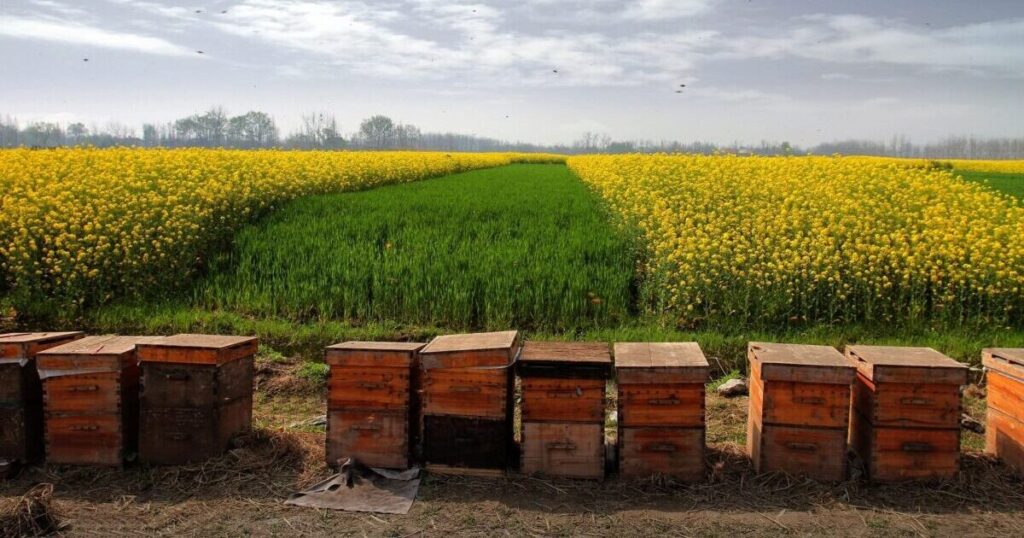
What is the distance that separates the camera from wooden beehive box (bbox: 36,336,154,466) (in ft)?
16.1

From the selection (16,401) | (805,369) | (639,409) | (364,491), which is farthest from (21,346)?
(805,369)

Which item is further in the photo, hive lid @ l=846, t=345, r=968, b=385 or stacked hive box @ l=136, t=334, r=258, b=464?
stacked hive box @ l=136, t=334, r=258, b=464

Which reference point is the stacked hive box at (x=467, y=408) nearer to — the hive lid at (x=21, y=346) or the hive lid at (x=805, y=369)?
the hive lid at (x=805, y=369)

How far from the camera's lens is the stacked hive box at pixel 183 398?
16.0 feet

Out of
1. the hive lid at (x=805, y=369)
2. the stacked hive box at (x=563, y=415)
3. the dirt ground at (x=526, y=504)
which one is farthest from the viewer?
the stacked hive box at (x=563, y=415)

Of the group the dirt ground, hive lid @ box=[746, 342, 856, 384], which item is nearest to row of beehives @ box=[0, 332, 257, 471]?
the dirt ground

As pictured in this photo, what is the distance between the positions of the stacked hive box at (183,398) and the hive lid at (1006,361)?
4.97 m

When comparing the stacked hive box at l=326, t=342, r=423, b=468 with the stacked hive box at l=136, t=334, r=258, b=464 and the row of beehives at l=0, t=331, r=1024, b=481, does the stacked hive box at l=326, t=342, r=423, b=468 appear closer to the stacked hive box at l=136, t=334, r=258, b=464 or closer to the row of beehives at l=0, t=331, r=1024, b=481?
the row of beehives at l=0, t=331, r=1024, b=481

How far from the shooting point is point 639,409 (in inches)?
186

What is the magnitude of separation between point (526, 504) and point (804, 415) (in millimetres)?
1769

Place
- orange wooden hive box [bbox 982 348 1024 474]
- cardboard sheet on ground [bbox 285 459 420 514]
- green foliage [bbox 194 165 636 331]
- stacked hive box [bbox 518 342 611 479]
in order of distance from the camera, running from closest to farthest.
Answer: cardboard sheet on ground [bbox 285 459 420 514], stacked hive box [bbox 518 342 611 479], orange wooden hive box [bbox 982 348 1024 474], green foliage [bbox 194 165 636 331]

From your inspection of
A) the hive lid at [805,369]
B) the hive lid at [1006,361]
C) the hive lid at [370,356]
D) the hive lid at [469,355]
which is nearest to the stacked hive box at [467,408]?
the hive lid at [469,355]

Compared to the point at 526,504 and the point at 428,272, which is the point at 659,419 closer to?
the point at 526,504

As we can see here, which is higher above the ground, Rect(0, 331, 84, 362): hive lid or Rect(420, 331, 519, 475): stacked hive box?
Rect(0, 331, 84, 362): hive lid
